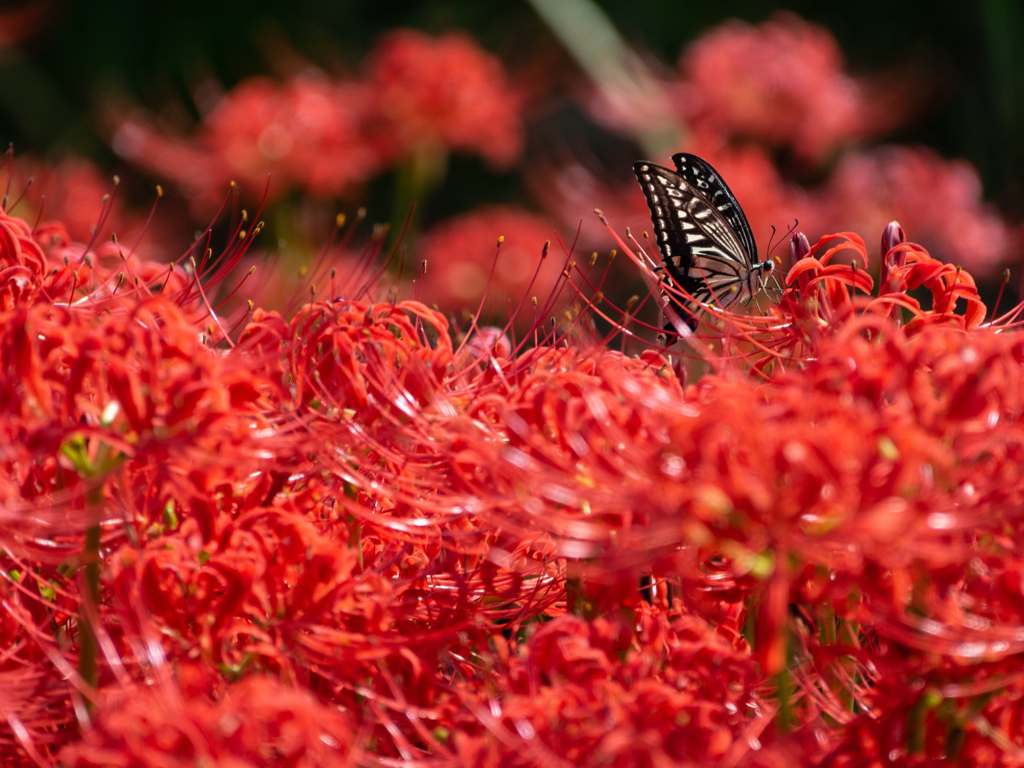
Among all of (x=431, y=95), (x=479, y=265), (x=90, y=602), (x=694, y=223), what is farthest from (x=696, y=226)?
(x=479, y=265)

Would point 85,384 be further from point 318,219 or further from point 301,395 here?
point 318,219

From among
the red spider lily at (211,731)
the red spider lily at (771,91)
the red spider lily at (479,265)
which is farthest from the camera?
the red spider lily at (771,91)

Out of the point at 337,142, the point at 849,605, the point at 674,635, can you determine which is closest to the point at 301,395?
the point at 674,635

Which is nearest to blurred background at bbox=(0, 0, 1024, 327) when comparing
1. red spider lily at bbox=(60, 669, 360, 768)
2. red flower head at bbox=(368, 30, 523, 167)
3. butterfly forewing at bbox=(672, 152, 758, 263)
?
red flower head at bbox=(368, 30, 523, 167)

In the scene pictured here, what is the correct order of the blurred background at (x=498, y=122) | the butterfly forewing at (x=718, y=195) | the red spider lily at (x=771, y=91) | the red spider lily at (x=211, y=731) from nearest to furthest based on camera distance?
the red spider lily at (x=211, y=731), the butterfly forewing at (x=718, y=195), the blurred background at (x=498, y=122), the red spider lily at (x=771, y=91)

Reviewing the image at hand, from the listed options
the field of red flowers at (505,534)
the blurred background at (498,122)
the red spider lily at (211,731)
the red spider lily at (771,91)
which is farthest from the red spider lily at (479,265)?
the red spider lily at (211,731)

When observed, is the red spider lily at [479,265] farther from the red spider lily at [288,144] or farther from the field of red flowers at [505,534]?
the field of red flowers at [505,534]

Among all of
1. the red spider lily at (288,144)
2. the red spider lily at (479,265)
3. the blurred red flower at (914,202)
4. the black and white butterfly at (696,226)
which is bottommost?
the red spider lily at (479,265)

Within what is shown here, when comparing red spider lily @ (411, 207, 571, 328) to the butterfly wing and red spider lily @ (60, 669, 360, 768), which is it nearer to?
the butterfly wing
